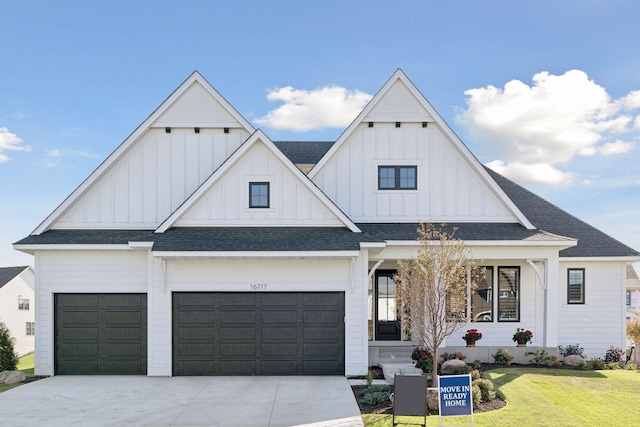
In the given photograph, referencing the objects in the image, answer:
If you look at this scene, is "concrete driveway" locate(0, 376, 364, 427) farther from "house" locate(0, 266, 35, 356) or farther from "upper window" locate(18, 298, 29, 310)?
"upper window" locate(18, 298, 29, 310)

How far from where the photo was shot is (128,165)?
15.2 meters

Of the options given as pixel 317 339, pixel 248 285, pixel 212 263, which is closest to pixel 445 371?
pixel 317 339

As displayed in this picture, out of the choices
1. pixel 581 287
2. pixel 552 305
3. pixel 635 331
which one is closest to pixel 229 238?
pixel 552 305

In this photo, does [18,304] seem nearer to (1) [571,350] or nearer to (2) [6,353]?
(2) [6,353]

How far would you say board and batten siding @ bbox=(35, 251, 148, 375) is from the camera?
14.1 m

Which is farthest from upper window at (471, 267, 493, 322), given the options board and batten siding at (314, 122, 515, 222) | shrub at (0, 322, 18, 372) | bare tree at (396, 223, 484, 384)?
shrub at (0, 322, 18, 372)

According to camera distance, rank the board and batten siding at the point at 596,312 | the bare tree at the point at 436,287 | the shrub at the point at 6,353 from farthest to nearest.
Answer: the board and batten siding at the point at 596,312 → the shrub at the point at 6,353 → the bare tree at the point at 436,287

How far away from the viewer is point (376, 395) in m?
10.7

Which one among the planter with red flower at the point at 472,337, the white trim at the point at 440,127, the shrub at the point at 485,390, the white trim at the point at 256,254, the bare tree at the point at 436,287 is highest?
the white trim at the point at 440,127

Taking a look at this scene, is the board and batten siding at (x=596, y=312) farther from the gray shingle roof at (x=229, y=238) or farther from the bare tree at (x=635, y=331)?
the gray shingle roof at (x=229, y=238)

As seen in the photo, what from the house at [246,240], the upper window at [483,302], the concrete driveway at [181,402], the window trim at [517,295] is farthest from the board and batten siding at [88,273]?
the window trim at [517,295]

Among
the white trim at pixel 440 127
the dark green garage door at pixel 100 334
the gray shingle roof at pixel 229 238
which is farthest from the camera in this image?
the white trim at pixel 440 127

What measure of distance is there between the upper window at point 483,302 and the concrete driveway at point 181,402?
609 centimetres

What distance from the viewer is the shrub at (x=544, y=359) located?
14727 millimetres
